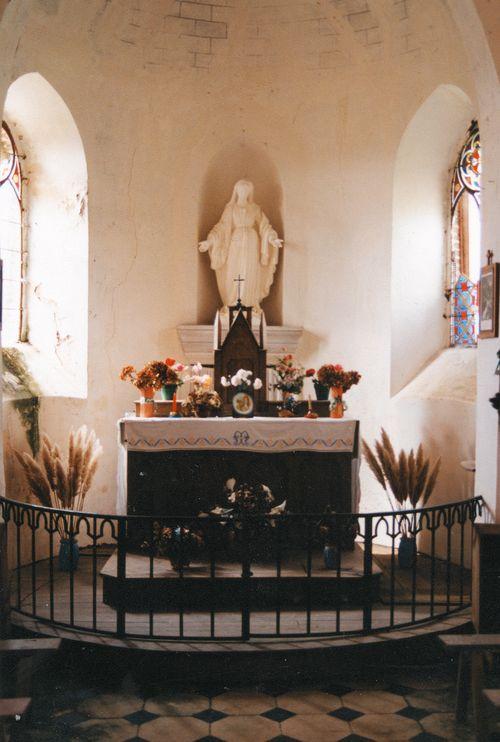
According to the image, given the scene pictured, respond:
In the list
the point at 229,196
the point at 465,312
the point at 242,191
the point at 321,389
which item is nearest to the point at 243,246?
the point at 242,191

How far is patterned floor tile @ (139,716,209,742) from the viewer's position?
4.86 metres

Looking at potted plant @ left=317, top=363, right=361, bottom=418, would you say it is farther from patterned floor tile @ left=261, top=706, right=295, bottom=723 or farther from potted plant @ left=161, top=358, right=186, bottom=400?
patterned floor tile @ left=261, top=706, right=295, bottom=723

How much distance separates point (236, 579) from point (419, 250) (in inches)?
164

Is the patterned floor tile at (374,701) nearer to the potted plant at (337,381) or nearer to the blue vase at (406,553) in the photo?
the blue vase at (406,553)

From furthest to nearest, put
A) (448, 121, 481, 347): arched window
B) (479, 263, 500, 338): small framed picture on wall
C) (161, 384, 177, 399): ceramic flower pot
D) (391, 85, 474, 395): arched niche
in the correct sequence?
1. (391, 85, 474, 395): arched niche
2. (448, 121, 481, 347): arched window
3. (161, 384, 177, 399): ceramic flower pot
4. (479, 263, 500, 338): small framed picture on wall

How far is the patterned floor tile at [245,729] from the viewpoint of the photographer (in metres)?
4.86

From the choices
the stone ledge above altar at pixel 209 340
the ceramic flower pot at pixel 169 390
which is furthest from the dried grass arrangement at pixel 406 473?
the ceramic flower pot at pixel 169 390

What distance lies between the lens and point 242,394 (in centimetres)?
779

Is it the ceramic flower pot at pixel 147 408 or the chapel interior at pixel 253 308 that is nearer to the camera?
the chapel interior at pixel 253 308

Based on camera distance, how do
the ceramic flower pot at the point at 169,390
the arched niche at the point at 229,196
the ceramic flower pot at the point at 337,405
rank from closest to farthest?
the ceramic flower pot at the point at 169,390 < the ceramic flower pot at the point at 337,405 < the arched niche at the point at 229,196

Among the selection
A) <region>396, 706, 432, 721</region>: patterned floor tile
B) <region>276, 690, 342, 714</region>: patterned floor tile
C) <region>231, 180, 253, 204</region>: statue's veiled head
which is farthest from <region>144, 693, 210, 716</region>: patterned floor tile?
<region>231, 180, 253, 204</region>: statue's veiled head

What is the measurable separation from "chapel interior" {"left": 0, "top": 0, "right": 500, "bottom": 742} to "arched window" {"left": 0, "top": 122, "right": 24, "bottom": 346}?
0.09 feet

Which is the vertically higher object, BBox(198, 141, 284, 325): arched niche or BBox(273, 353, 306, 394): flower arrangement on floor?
BBox(198, 141, 284, 325): arched niche

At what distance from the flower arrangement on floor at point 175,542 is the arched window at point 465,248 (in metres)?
3.64
